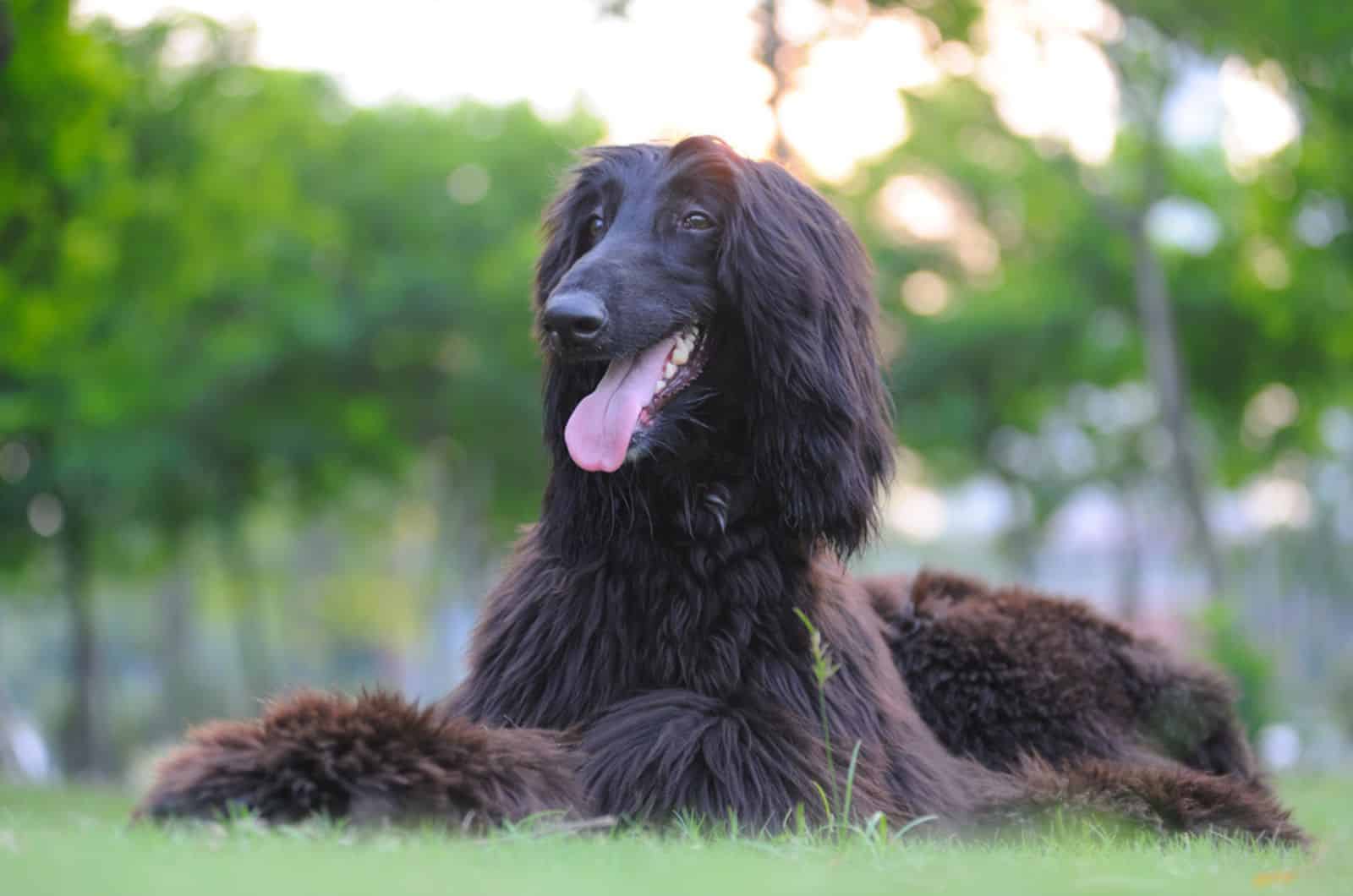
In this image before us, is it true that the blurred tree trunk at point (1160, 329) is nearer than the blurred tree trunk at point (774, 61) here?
No

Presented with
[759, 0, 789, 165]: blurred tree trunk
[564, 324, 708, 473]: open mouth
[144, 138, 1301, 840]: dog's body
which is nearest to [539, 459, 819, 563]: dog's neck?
[144, 138, 1301, 840]: dog's body

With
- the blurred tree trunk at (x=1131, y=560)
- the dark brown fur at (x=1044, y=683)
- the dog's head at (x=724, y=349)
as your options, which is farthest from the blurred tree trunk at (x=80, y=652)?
the dog's head at (x=724, y=349)

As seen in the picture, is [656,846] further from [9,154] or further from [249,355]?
[249,355]

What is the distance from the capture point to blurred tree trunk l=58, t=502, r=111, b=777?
79.5ft

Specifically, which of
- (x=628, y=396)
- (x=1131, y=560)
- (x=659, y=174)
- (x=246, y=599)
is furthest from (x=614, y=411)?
(x=1131, y=560)

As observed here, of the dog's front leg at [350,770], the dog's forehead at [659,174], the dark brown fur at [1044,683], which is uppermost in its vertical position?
the dog's forehead at [659,174]

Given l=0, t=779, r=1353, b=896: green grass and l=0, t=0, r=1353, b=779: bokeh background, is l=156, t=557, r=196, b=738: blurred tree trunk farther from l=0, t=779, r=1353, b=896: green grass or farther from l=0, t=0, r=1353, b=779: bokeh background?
l=0, t=779, r=1353, b=896: green grass

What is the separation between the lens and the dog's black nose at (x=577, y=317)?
175 inches

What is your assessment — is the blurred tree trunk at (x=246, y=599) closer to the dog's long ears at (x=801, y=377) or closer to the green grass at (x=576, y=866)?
the dog's long ears at (x=801, y=377)

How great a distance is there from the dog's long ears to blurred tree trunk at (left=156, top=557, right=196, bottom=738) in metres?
25.4

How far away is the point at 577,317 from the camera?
4434mm

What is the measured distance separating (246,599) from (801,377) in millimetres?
28487

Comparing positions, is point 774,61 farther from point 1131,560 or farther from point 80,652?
point 1131,560


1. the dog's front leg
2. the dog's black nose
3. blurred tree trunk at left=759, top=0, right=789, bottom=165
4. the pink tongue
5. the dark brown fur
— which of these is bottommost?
the dark brown fur
